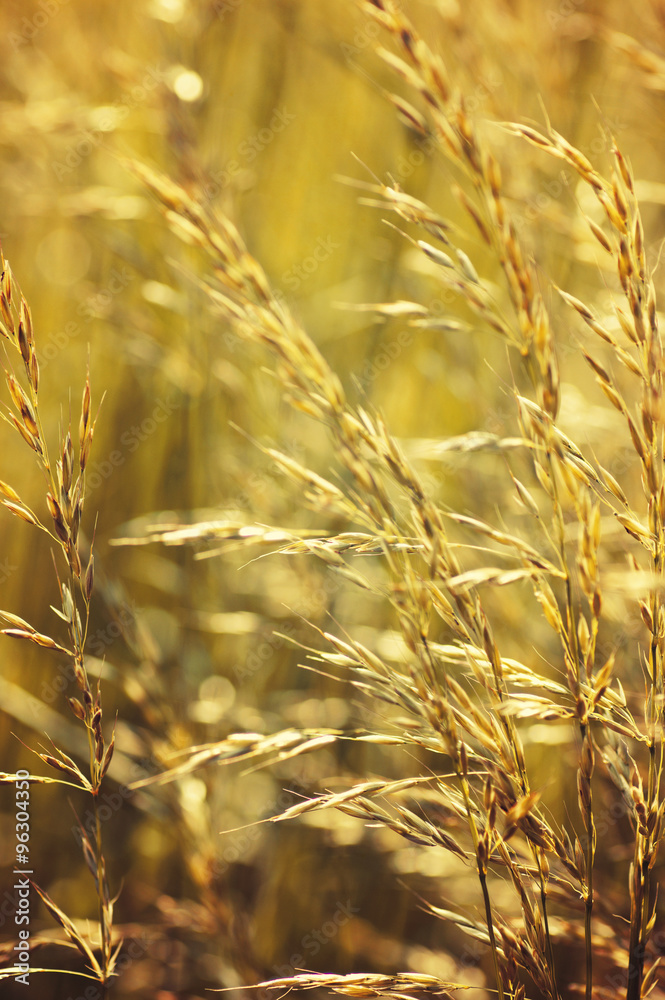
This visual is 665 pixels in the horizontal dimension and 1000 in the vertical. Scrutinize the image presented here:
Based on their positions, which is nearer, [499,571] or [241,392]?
[499,571]

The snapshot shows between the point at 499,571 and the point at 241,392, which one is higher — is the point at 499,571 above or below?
below

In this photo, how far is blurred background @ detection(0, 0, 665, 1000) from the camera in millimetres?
830

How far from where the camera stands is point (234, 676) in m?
1.04

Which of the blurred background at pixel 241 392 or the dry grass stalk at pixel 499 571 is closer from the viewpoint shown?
the dry grass stalk at pixel 499 571

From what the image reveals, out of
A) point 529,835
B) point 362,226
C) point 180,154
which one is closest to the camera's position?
point 529,835

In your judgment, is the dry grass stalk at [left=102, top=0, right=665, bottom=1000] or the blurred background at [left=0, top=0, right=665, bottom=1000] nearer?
the dry grass stalk at [left=102, top=0, right=665, bottom=1000]

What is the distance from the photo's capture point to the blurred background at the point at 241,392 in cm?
83

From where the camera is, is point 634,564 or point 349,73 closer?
point 634,564

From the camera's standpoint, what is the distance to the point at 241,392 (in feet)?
3.26

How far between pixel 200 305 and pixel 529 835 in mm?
906

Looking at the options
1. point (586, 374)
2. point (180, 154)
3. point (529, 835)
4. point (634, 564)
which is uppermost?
point (180, 154)

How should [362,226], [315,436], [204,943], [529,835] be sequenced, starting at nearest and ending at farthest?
1. [529,835]
2. [204,943]
3. [315,436]
4. [362,226]

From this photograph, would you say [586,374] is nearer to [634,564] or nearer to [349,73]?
[634,564]

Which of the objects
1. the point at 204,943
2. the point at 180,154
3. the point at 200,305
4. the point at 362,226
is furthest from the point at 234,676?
the point at 362,226
